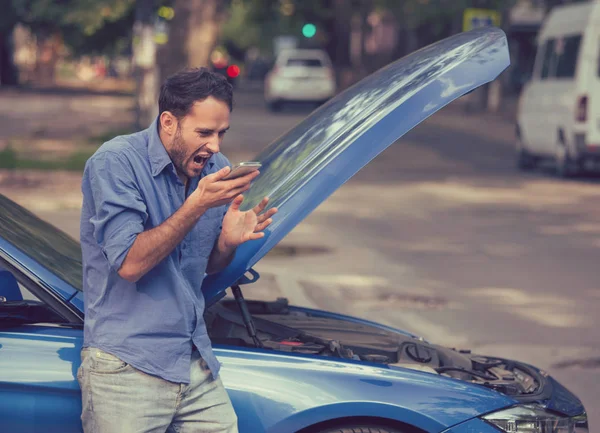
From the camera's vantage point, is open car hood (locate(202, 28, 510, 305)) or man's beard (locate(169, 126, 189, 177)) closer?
man's beard (locate(169, 126, 189, 177))

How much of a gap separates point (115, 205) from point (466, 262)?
25.6 ft

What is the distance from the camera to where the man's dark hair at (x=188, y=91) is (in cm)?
285

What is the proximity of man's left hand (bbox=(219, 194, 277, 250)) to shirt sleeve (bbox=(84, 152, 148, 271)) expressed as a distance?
12.9 inches

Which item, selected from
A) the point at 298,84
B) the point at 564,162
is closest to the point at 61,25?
the point at 298,84

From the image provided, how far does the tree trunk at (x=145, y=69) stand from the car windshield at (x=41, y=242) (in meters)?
17.7

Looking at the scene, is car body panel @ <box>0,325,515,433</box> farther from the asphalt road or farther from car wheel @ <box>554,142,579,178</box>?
car wheel @ <box>554,142,579,178</box>

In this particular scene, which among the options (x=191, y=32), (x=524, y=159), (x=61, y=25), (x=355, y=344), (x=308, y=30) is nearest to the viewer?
(x=355, y=344)

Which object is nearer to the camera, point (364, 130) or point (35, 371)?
point (35, 371)

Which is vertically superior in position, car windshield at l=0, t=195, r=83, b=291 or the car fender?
car windshield at l=0, t=195, r=83, b=291

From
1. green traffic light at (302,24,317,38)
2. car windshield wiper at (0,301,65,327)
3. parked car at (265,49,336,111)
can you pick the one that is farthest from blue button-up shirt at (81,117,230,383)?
green traffic light at (302,24,317,38)

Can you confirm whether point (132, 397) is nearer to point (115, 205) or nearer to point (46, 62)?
point (115, 205)

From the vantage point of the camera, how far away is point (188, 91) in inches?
112

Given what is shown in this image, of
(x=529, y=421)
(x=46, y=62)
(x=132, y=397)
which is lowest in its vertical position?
(x=46, y=62)

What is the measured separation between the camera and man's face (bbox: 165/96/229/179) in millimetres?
2846
